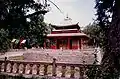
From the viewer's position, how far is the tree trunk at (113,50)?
561 centimetres

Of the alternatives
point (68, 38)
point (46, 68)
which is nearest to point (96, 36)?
point (46, 68)

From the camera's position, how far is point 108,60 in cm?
641

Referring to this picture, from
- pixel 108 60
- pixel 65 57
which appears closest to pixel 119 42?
pixel 108 60

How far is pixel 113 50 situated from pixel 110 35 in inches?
20.4

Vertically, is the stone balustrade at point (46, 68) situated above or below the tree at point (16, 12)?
below

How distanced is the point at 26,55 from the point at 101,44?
1921 centimetres

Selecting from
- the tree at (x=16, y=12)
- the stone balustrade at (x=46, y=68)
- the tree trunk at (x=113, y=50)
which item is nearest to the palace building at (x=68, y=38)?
the stone balustrade at (x=46, y=68)

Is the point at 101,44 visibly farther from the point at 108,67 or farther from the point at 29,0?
the point at 29,0

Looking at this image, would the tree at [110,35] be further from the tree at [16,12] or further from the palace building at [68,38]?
the palace building at [68,38]

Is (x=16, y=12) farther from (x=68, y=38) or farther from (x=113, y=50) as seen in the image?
(x=68, y=38)

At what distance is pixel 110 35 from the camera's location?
6129 millimetres

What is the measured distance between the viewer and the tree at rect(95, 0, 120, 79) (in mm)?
5671

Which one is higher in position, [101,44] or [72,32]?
[72,32]

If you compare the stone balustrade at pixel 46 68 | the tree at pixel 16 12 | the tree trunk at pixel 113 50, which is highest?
the tree at pixel 16 12
